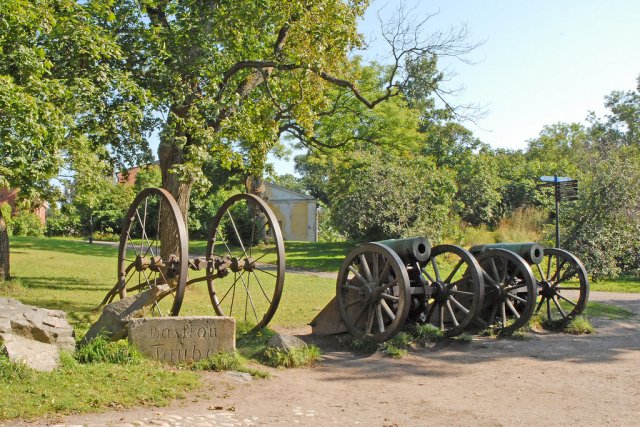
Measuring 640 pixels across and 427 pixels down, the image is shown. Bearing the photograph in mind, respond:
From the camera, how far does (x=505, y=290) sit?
11.0 meters

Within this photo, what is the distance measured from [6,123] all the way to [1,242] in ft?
18.7

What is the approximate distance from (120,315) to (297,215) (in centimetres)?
4038

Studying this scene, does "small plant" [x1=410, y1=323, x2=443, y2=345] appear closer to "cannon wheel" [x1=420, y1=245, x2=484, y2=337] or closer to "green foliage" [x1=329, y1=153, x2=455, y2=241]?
"cannon wheel" [x1=420, y1=245, x2=484, y2=337]

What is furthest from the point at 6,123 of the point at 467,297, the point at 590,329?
the point at 590,329

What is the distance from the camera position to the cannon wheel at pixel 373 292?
30.9 ft

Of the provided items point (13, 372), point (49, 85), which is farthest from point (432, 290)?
point (49, 85)

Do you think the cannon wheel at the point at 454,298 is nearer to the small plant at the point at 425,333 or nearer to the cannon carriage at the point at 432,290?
the cannon carriage at the point at 432,290

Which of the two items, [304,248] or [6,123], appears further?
[304,248]

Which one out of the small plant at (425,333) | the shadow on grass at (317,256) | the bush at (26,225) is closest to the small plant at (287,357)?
the small plant at (425,333)

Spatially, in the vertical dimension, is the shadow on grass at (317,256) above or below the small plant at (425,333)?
above

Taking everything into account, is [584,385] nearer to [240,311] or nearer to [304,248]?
[240,311]

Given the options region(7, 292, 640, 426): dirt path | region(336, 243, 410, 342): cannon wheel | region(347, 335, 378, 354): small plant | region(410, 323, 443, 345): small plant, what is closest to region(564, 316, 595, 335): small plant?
region(7, 292, 640, 426): dirt path

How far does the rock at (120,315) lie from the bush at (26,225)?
33.1 meters

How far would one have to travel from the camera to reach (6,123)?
29.9ft
